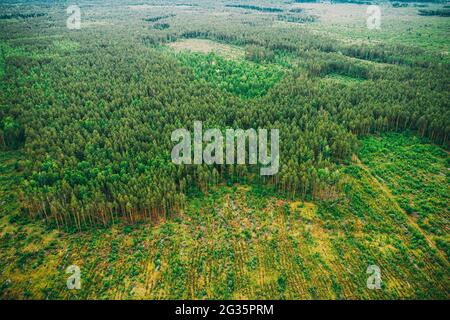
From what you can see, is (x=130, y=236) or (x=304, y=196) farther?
(x=304, y=196)

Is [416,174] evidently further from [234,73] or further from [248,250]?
[234,73]

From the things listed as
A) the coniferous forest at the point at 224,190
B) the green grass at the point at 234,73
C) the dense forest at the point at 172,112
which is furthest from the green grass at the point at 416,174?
the green grass at the point at 234,73

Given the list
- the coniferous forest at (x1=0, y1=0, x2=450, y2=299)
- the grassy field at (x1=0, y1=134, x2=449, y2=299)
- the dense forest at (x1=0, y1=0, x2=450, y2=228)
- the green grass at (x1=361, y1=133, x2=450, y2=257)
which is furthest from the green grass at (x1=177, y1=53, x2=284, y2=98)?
the grassy field at (x1=0, y1=134, x2=449, y2=299)

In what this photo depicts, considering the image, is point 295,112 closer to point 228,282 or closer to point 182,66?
point 228,282

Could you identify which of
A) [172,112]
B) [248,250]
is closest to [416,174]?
[248,250]
